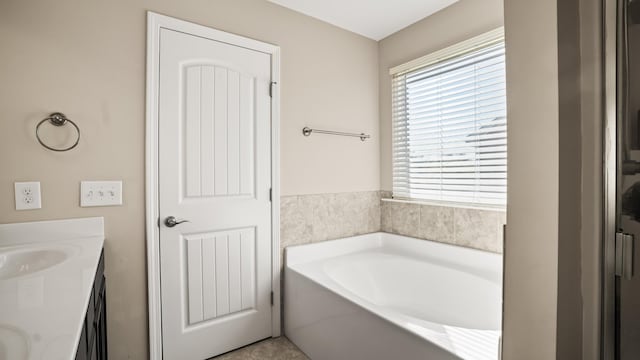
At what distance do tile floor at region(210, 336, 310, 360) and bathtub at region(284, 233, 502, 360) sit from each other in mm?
61

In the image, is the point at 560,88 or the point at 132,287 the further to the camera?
the point at 132,287

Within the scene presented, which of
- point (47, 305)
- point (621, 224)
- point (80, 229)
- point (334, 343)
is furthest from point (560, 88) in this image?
point (80, 229)

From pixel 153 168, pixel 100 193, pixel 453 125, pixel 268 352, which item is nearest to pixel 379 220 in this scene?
pixel 453 125

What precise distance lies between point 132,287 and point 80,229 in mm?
428

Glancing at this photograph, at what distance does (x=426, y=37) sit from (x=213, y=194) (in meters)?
2.03

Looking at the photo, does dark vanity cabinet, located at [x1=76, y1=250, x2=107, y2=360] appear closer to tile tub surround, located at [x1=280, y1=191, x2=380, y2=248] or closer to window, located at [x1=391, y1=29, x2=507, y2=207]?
tile tub surround, located at [x1=280, y1=191, x2=380, y2=248]

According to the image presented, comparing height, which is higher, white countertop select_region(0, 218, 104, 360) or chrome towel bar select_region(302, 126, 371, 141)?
chrome towel bar select_region(302, 126, 371, 141)

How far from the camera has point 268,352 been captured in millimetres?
2076

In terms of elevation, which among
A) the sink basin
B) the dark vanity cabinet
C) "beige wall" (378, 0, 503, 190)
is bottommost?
the dark vanity cabinet

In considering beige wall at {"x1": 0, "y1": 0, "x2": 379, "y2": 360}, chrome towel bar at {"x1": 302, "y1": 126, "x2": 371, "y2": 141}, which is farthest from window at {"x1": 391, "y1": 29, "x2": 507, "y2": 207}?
beige wall at {"x1": 0, "y1": 0, "x2": 379, "y2": 360}

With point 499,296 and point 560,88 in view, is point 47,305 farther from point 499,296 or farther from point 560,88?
point 499,296

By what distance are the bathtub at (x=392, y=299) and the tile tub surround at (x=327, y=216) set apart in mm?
84

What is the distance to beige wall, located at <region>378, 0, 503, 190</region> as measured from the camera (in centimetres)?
207

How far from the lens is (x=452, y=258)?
2225 mm
